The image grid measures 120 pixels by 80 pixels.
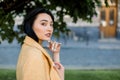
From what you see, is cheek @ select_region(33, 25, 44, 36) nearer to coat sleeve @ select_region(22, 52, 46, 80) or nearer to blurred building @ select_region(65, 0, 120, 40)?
coat sleeve @ select_region(22, 52, 46, 80)

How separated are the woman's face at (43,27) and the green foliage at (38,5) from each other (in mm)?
5186

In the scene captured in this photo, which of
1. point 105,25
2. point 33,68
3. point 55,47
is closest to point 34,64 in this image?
point 33,68

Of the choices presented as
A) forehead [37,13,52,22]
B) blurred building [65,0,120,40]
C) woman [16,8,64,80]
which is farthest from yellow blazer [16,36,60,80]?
blurred building [65,0,120,40]

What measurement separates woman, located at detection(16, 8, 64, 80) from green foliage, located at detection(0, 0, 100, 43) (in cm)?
520

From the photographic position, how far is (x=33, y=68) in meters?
2.61

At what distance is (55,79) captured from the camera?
274 cm

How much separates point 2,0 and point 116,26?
24782 millimetres

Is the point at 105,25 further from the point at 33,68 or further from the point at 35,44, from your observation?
the point at 33,68

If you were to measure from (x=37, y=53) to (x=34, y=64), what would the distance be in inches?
3.3

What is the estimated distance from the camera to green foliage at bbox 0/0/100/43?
8.29m

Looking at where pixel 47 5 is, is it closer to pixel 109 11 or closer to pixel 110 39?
pixel 110 39

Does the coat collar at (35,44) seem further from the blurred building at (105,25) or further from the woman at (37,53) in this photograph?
the blurred building at (105,25)

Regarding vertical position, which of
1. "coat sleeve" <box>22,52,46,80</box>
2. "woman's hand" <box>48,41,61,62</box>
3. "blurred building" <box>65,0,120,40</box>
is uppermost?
"woman's hand" <box>48,41,61,62</box>

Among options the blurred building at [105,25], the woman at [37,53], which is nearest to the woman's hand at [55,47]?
the woman at [37,53]
